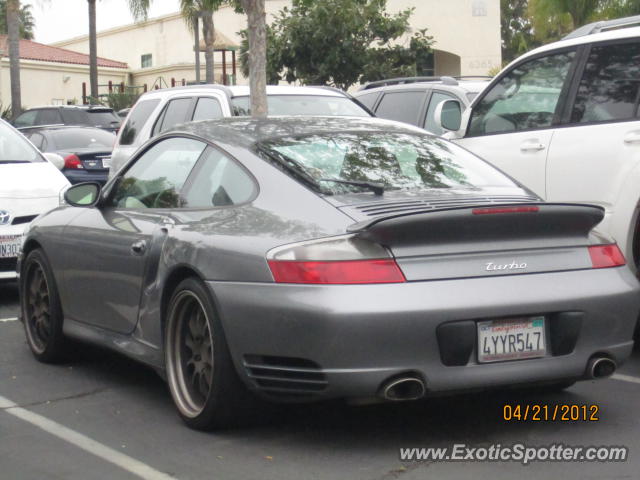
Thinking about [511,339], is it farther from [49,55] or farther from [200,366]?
[49,55]

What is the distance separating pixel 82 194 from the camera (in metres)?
6.95

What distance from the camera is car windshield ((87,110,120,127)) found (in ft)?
81.8

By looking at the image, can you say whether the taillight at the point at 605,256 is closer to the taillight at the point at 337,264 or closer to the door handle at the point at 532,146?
the taillight at the point at 337,264

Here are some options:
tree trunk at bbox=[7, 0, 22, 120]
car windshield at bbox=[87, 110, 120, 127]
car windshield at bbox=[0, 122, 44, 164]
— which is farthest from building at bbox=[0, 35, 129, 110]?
car windshield at bbox=[0, 122, 44, 164]

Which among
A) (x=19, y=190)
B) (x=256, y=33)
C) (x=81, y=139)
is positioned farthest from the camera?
(x=81, y=139)

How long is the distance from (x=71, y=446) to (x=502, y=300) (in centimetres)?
211

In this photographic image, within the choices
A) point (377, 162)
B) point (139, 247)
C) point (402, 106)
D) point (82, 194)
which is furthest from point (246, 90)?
point (377, 162)

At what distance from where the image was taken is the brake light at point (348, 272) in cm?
477

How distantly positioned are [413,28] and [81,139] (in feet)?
97.4

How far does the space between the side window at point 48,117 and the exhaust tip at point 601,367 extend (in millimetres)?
20932

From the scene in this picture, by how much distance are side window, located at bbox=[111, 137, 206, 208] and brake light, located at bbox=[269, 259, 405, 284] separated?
1.39 meters

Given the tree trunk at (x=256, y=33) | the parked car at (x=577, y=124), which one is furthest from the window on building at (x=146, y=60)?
the parked car at (x=577, y=124)

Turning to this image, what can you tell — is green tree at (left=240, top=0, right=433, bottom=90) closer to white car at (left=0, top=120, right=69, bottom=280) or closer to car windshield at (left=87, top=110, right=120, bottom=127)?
car windshield at (left=87, top=110, right=120, bottom=127)

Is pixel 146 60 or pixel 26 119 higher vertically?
pixel 146 60
